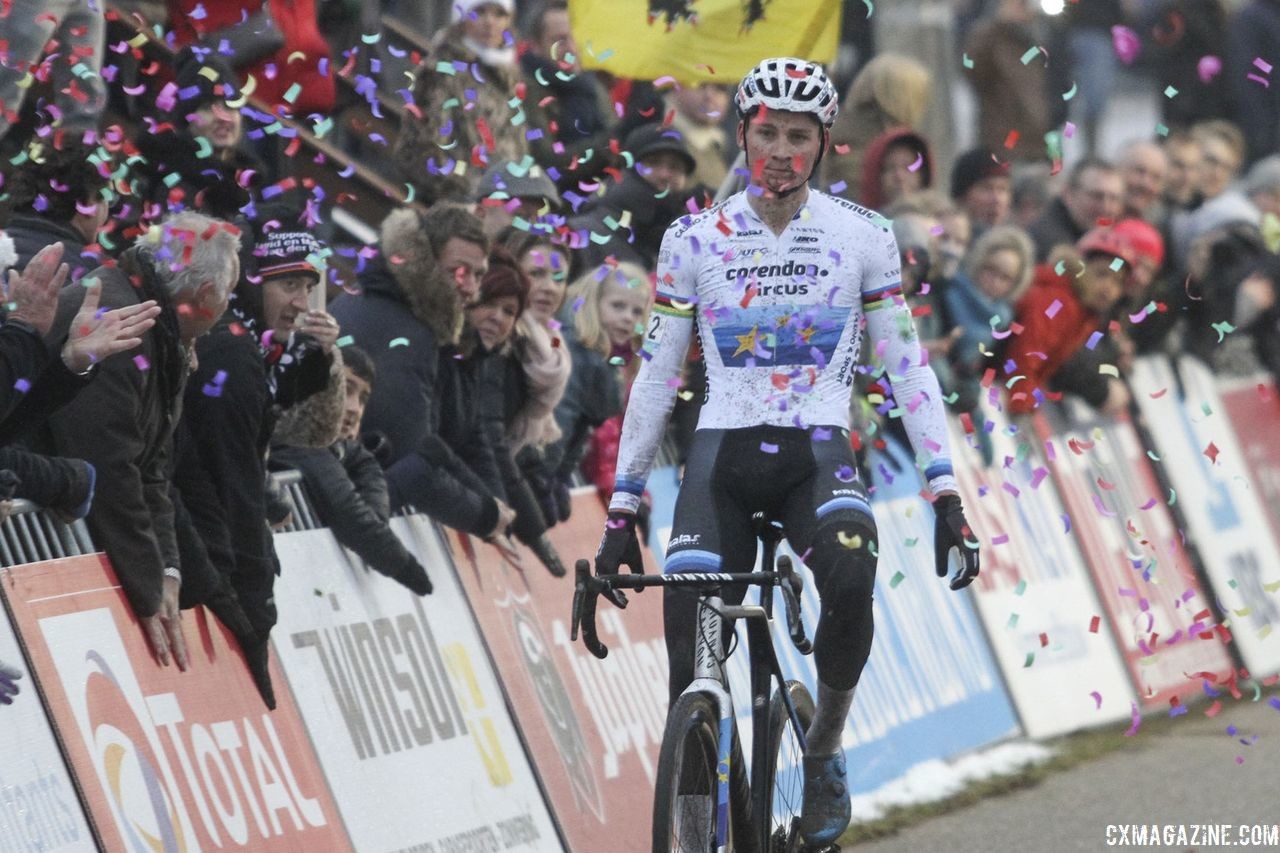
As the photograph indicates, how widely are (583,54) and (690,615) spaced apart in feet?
16.7

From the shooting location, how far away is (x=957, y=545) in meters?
7.91

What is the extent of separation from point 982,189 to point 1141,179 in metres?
2.28

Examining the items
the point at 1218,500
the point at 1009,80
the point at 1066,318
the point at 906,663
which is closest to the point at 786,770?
the point at 906,663

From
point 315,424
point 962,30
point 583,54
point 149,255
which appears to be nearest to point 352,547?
point 315,424

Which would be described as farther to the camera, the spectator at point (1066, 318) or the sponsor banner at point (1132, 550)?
the sponsor banner at point (1132, 550)

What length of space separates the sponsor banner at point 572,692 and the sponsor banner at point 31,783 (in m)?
2.84

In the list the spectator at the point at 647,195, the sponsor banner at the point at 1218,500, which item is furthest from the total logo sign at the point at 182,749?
the sponsor banner at the point at 1218,500

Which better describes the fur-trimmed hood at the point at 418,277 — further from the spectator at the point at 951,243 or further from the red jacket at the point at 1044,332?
the red jacket at the point at 1044,332

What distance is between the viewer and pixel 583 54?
40.4 ft

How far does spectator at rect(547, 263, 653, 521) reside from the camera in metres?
11.6

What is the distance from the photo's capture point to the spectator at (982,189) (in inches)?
619

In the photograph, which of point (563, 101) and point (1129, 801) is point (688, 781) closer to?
point (1129, 801)

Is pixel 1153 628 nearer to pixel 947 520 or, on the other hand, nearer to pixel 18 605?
pixel 947 520

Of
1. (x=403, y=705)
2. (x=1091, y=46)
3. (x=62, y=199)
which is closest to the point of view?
(x=62, y=199)
